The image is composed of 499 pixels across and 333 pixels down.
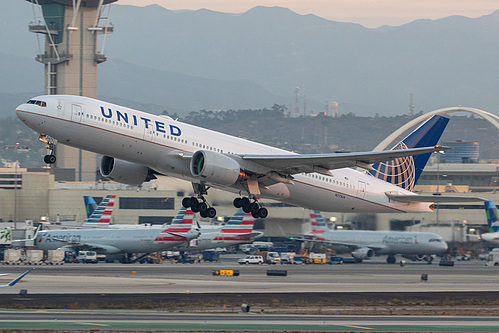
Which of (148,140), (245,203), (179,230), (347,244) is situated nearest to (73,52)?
(179,230)

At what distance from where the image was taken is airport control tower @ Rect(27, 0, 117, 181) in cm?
17788

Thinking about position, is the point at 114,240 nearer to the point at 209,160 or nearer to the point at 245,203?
the point at 245,203

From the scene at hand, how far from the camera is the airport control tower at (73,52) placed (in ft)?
584

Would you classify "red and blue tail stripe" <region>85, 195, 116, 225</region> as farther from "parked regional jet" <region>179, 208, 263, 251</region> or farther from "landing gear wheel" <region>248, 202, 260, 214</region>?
"landing gear wheel" <region>248, 202, 260, 214</region>

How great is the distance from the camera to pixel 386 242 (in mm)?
85938

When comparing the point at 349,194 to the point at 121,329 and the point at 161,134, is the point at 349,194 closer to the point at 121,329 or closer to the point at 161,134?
the point at 161,134

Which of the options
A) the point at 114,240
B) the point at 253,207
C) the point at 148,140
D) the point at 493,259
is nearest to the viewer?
the point at 148,140

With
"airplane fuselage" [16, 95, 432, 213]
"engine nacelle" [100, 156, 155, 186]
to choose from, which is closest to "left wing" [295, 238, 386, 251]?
"airplane fuselage" [16, 95, 432, 213]

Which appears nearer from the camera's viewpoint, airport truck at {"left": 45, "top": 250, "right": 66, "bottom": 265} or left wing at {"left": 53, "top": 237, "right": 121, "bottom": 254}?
airport truck at {"left": 45, "top": 250, "right": 66, "bottom": 265}

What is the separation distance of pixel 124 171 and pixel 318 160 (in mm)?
12222

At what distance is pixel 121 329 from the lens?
33.9 m

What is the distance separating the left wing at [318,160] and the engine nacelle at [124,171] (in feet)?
22.4

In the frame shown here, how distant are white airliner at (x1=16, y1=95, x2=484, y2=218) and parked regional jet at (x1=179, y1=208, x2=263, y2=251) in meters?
28.5

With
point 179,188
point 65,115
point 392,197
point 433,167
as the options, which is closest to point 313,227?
point 179,188
